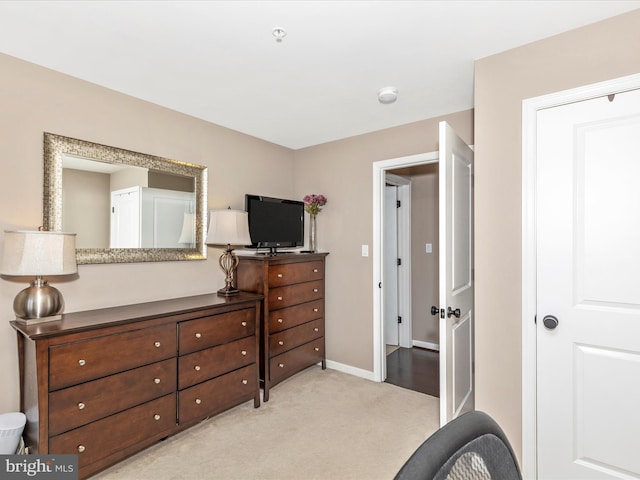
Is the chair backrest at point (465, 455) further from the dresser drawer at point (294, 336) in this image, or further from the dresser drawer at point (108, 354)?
the dresser drawer at point (294, 336)

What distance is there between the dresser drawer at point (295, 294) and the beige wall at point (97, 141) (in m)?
0.54

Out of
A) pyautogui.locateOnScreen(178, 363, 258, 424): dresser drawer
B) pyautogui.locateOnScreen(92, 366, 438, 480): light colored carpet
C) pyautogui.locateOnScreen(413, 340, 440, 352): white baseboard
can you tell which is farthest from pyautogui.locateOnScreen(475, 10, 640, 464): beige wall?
pyautogui.locateOnScreen(413, 340, 440, 352): white baseboard

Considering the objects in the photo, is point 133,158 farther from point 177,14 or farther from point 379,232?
point 379,232

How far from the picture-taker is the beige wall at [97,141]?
195 cm

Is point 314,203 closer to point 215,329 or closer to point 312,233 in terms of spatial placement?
point 312,233

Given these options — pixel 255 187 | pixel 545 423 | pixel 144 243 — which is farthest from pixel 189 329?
pixel 545 423

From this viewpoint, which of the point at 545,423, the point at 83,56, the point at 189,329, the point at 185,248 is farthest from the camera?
the point at 185,248

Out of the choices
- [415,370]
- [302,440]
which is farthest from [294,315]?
[415,370]

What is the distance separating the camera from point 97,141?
2.31m

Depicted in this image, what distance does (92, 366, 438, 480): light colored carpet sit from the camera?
197cm

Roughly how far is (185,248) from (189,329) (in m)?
0.81

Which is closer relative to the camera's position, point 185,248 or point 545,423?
point 545,423

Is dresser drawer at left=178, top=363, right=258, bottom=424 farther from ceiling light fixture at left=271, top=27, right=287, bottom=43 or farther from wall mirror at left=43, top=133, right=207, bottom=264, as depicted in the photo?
ceiling light fixture at left=271, top=27, right=287, bottom=43

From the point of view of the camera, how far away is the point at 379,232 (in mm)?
3320
